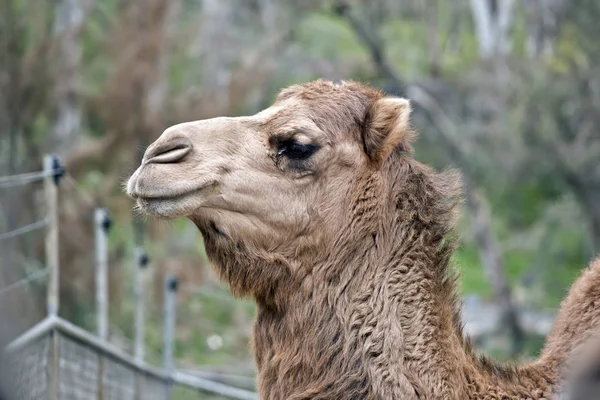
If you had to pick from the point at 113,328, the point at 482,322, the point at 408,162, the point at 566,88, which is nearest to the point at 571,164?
the point at 566,88

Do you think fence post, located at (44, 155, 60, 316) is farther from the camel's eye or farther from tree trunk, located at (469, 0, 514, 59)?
tree trunk, located at (469, 0, 514, 59)

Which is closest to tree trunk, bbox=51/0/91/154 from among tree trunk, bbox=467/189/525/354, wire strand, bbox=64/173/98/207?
wire strand, bbox=64/173/98/207

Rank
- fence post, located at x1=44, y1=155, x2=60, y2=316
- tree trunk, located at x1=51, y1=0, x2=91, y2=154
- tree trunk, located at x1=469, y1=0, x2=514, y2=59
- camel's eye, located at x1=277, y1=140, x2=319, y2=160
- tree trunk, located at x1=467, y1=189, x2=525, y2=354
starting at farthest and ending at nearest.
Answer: tree trunk, located at x1=469, y1=0, x2=514, y2=59 → tree trunk, located at x1=467, y1=189, x2=525, y2=354 → tree trunk, located at x1=51, y1=0, x2=91, y2=154 → fence post, located at x1=44, y1=155, x2=60, y2=316 → camel's eye, located at x1=277, y1=140, x2=319, y2=160

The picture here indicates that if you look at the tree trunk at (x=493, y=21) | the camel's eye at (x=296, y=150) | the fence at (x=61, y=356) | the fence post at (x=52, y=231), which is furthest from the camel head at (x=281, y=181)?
the tree trunk at (x=493, y=21)

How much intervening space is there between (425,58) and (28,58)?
1905cm

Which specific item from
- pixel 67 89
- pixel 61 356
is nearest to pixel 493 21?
pixel 67 89

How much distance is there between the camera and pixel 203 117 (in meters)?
13.7

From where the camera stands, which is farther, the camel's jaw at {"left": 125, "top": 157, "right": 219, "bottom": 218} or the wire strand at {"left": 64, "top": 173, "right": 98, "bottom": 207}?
the wire strand at {"left": 64, "top": 173, "right": 98, "bottom": 207}

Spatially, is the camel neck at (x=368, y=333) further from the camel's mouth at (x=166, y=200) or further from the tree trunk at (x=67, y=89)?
the tree trunk at (x=67, y=89)

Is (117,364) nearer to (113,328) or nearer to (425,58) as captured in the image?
(113,328)

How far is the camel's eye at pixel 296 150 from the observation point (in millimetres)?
3975

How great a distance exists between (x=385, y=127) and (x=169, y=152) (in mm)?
944

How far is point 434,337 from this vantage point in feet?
12.2

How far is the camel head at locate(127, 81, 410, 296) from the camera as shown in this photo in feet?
12.7
